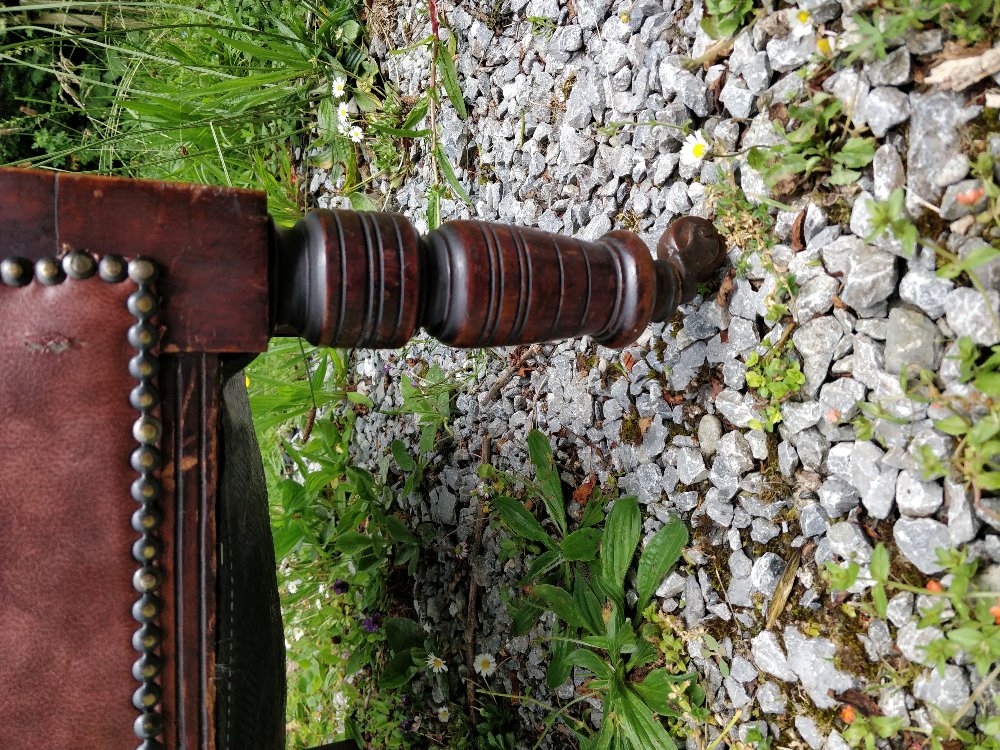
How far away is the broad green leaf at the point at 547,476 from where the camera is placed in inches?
66.4

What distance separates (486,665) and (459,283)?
103cm

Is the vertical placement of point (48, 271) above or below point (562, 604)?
above

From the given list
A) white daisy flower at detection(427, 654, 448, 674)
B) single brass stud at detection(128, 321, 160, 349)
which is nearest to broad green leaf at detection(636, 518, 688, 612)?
white daisy flower at detection(427, 654, 448, 674)

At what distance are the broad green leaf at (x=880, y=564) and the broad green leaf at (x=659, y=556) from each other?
407 millimetres

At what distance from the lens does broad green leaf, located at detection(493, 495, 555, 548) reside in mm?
1716

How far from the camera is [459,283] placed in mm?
1126

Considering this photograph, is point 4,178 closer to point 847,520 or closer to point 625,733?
point 847,520

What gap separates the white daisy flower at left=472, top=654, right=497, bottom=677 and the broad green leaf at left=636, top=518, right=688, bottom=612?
45 centimetres

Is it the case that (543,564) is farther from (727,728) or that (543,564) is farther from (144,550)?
(144,550)

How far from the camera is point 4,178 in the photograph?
0.90 m

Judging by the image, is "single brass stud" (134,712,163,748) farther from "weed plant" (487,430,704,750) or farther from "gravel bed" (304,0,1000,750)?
"gravel bed" (304,0,1000,750)

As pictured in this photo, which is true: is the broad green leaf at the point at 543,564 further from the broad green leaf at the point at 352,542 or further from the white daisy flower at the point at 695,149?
the white daisy flower at the point at 695,149

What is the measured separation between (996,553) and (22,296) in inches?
47.8

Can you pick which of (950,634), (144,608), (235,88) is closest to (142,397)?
(144,608)
